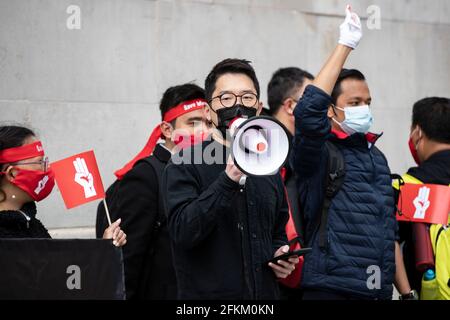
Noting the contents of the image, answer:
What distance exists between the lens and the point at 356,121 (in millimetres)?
4793

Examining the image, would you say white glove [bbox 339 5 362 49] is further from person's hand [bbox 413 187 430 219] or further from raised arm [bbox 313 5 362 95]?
person's hand [bbox 413 187 430 219]

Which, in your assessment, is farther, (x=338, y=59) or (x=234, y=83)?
(x=338, y=59)

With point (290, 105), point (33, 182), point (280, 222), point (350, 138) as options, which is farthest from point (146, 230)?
point (290, 105)

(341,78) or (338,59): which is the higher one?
(338,59)

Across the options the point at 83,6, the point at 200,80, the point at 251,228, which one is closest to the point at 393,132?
the point at 200,80

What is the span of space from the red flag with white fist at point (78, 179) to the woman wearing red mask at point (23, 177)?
10cm

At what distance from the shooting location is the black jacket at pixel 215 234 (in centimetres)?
347

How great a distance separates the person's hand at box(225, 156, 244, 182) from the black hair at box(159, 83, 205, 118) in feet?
5.82

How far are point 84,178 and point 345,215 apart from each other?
141 centimetres

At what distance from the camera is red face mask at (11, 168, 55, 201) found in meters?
4.36

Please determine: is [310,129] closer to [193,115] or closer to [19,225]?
[193,115]

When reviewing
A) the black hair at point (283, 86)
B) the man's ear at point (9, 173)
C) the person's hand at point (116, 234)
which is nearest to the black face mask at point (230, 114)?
the person's hand at point (116, 234)

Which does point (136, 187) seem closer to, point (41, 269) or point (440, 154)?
point (41, 269)

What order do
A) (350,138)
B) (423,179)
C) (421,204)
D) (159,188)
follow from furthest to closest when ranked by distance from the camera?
(423,179)
(421,204)
(350,138)
(159,188)
